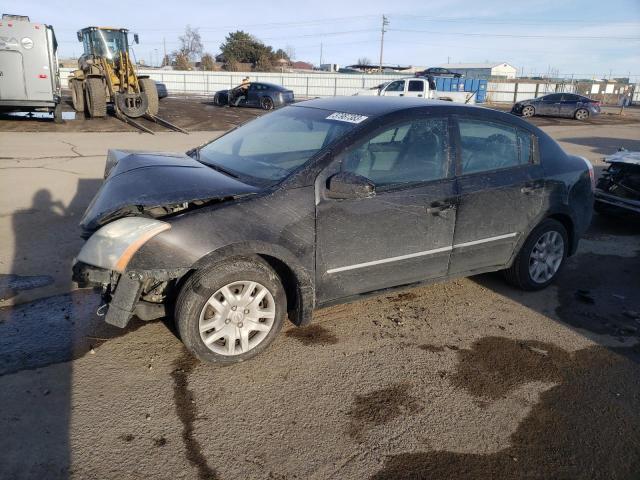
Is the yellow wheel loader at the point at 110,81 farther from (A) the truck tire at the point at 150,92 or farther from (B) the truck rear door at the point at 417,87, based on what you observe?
(B) the truck rear door at the point at 417,87

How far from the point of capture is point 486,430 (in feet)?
9.21

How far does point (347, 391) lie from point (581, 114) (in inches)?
1162

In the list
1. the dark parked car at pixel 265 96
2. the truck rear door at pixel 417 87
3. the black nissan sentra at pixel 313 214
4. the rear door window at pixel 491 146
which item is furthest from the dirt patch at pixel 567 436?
the dark parked car at pixel 265 96

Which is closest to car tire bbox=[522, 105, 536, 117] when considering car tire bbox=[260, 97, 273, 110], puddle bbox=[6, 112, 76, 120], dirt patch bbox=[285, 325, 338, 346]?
car tire bbox=[260, 97, 273, 110]

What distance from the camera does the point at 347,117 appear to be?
149 inches

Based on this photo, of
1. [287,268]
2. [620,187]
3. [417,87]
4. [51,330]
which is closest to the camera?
[287,268]

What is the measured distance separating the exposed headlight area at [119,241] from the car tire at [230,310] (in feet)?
1.27

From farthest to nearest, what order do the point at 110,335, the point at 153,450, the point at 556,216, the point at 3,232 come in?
the point at 3,232
the point at 556,216
the point at 110,335
the point at 153,450

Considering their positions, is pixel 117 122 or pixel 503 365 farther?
pixel 117 122

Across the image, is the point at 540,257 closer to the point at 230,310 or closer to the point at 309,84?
the point at 230,310

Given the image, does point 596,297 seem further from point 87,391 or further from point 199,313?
point 87,391

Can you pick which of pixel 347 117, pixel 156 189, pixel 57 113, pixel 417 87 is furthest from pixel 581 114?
pixel 156 189

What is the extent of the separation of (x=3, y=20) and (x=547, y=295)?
16886mm

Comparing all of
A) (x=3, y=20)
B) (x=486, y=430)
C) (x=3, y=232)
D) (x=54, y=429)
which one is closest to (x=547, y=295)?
(x=486, y=430)
